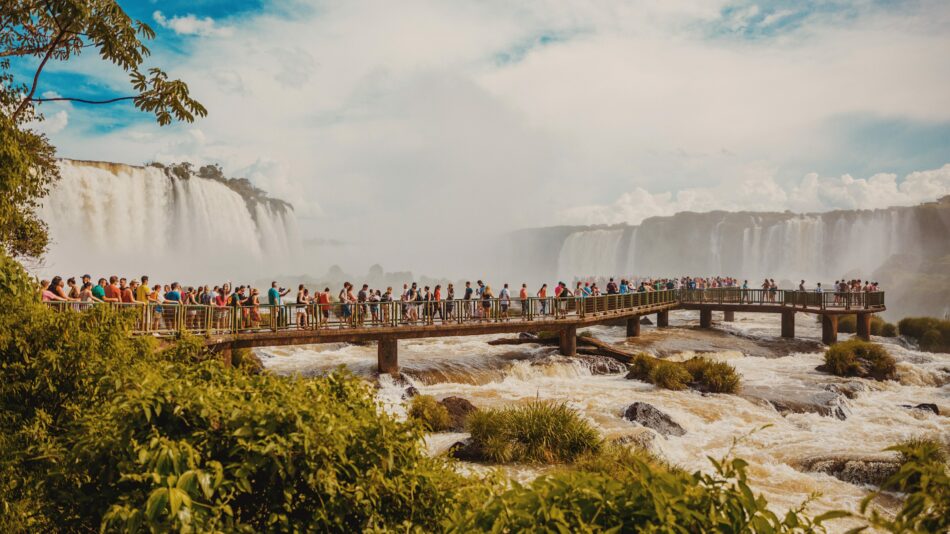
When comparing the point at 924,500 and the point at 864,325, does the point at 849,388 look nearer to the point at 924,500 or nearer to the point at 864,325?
the point at 864,325

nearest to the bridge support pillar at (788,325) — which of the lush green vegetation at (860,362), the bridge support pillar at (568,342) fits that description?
the lush green vegetation at (860,362)

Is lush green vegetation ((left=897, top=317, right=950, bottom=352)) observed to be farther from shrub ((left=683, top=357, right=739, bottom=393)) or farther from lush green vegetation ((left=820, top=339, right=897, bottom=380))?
shrub ((left=683, top=357, right=739, bottom=393))

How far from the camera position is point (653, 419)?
48.3 feet

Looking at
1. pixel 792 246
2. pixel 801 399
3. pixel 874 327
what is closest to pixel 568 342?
pixel 801 399

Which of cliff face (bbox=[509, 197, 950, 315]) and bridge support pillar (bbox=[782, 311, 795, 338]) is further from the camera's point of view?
cliff face (bbox=[509, 197, 950, 315])

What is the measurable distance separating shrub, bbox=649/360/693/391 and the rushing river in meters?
0.39

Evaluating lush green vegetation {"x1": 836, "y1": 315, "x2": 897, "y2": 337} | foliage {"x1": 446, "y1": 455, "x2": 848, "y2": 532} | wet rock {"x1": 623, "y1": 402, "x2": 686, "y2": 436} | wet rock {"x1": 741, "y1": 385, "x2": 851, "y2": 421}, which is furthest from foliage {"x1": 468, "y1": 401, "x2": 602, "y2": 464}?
lush green vegetation {"x1": 836, "y1": 315, "x2": 897, "y2": 337}

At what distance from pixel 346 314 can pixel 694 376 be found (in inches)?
490

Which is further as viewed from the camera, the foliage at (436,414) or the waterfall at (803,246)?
the waterfall at (803,246)

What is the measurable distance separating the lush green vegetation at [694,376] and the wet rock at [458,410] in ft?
23.6

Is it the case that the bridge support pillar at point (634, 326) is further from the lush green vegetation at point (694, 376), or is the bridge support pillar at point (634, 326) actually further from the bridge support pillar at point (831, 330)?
the lush green vegetation at point (694, 376)

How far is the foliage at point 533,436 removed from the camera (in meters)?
12.2

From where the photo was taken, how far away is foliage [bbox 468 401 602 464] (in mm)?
12219

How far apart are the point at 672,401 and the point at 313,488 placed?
51.2 ft
